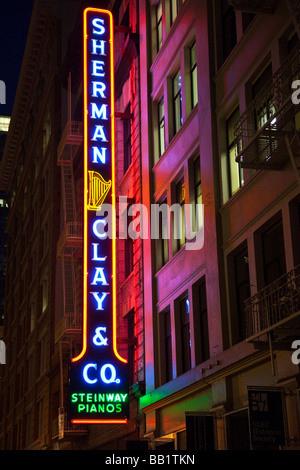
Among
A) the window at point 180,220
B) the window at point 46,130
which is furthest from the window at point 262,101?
the window at point 46,130

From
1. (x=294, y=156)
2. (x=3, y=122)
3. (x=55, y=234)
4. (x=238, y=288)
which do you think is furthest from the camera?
(x=3, y=122)

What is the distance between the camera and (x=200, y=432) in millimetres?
19594

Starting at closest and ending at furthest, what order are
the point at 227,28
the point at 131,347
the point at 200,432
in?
the point at 200,432 → the point at 227,28 → the point at 131,347

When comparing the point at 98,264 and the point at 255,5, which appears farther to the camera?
the point at 98,264

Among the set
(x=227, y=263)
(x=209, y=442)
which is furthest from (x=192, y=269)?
(x=209, y=442)

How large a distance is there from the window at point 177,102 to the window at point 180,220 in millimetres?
2375

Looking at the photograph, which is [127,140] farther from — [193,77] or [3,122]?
[3,122]

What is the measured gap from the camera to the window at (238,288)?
19.6 m

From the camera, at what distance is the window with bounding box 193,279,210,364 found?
22305 millimetres

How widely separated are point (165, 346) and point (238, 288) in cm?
657

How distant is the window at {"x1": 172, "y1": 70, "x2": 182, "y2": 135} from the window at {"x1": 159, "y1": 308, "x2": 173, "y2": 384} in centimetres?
671

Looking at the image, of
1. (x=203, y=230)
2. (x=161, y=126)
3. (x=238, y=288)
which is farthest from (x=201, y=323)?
(x=161, y=126)

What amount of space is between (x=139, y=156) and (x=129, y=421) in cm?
1040
